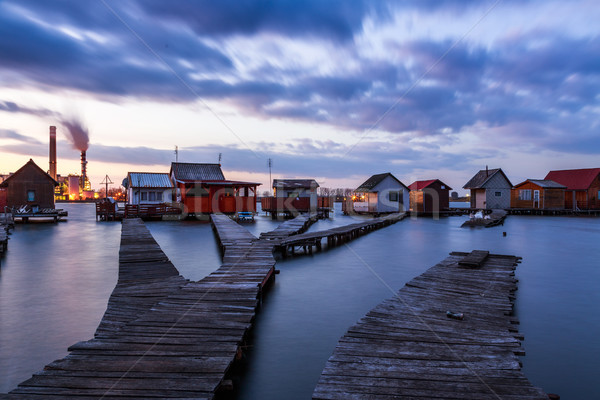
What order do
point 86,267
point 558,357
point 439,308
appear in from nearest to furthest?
1. point 558,357
2. point 439,308
3. point 86,267

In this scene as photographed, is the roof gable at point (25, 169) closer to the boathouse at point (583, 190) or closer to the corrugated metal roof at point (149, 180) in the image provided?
the corrugated metal roof at point (149, 180)

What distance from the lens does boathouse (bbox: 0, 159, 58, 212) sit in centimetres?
4353

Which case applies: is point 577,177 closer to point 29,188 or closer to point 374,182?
point 374,182

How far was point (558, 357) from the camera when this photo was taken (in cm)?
818

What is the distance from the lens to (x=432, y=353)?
611 cm

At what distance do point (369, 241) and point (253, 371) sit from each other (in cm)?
2312

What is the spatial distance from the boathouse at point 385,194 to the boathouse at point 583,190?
2986 cm

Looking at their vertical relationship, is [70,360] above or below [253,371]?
above

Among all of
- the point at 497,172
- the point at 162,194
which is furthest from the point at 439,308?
the point at 497,172

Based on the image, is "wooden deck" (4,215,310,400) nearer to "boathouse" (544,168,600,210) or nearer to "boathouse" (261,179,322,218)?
"boathouse" (261,179,322,218)

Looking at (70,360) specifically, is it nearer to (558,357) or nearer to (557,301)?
(558,357)

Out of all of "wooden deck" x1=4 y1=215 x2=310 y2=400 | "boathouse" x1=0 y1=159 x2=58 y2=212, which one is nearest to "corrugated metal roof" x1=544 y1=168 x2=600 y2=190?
"wooden deck" x1=4 y1=215 x2=310 y2=400

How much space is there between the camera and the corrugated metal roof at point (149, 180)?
46.6 metres

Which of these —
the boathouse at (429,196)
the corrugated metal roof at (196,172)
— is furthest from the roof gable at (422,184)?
the corrugated metal roof at (196,172)
